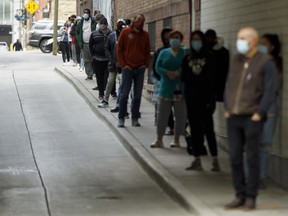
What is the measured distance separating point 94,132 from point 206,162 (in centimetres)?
480

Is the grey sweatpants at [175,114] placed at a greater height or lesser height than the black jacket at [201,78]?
lesser

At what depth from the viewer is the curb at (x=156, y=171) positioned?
1020cm

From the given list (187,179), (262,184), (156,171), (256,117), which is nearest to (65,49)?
(156,171)

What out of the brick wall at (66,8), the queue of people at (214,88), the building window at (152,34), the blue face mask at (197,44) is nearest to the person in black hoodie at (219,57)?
the queue of people at (214,88)

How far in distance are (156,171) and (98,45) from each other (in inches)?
330

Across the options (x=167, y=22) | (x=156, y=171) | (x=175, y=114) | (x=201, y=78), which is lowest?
(x=156, y=171)

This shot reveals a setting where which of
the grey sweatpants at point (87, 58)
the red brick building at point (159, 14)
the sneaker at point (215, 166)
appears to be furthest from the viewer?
the grey sweatpants at point (87, 58)

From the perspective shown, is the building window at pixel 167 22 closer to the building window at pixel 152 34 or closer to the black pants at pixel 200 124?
the building window at pixel 152 34

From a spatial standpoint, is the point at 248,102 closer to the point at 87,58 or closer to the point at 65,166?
the point at 65,166

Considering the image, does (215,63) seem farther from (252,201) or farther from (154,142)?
(252,201)

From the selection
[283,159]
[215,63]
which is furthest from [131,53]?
[283,159]

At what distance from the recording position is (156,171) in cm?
1252

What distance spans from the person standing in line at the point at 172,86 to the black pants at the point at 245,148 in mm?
4115

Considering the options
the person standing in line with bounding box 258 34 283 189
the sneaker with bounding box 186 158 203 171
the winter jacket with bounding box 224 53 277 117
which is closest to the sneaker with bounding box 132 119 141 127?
the sneaker with bounding box 186 158 203 171
